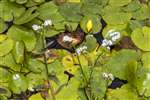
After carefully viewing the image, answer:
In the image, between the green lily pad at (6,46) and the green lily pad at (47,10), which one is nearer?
the green lily pad at (6,46)

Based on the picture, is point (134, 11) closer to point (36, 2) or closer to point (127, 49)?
point (127, 49)

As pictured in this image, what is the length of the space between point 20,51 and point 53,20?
21cm

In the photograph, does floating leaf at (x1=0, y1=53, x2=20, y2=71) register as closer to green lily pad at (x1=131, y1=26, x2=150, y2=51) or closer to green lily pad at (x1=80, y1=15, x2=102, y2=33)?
green lily pad at (x1=80, y1=15, x2=102, y2=33)

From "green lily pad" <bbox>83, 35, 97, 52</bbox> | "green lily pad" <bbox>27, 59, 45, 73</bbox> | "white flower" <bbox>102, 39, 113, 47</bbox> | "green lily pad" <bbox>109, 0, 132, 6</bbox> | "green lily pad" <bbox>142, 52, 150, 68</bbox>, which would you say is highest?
"green lily pad" <bbox>109, 0, 132, 6</bbox>

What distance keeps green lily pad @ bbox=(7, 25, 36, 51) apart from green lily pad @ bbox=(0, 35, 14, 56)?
0.02 metres

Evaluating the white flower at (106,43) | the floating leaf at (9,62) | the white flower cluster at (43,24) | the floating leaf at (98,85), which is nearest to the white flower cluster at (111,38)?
the white flower at (106,43)

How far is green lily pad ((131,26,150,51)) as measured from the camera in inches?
64.6

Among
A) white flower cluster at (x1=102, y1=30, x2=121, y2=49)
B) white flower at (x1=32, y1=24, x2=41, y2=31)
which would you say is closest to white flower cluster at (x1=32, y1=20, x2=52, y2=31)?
white flower at (x1=32, y1=24, x2=41, y2=31)

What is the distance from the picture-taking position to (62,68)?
1.62 meters

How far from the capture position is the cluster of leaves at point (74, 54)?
5.10ft

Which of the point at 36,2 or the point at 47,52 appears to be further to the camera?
the point at 36,2

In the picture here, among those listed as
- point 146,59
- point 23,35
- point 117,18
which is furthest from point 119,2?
point 23,35

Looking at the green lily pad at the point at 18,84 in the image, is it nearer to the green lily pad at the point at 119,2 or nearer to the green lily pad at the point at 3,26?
the green lily pad at the point at 3,26

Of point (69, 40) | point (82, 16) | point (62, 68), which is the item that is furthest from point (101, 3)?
point (62, 68)
